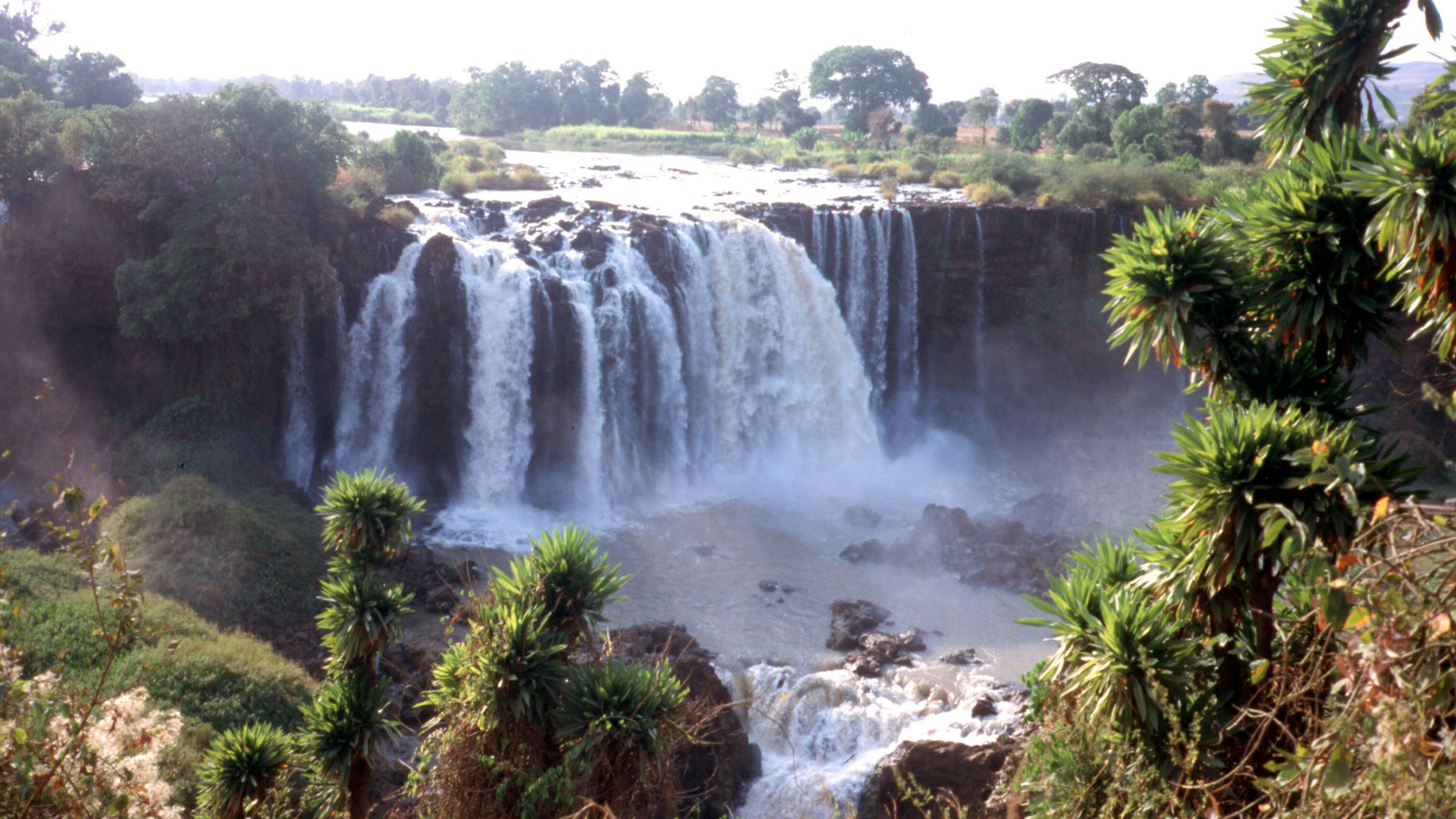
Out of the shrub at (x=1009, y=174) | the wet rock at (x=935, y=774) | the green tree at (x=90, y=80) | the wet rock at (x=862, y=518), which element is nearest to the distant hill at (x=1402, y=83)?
the shrub at (x=1009, y=174)

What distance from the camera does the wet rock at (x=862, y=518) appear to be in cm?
2089

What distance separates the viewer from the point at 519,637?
6.30 m

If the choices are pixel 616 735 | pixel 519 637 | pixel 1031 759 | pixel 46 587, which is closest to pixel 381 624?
pixel 519 637

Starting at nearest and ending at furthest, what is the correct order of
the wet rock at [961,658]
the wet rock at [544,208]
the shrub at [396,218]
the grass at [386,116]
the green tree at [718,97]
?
the wet rock at [961,658] < the shrub at [396,218] < the wet rock at [544,208] < the grass at [386,116] < the green tree at [718,97]

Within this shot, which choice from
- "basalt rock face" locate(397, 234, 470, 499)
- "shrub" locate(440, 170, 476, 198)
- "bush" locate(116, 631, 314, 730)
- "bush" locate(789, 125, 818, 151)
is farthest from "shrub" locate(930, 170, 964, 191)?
"bush" locate(116, 631, 314, 730)

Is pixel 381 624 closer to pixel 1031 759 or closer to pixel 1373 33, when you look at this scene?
pixel 1031 759

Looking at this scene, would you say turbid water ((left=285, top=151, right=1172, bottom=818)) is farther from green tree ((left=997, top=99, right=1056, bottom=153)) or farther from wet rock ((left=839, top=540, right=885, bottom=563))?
green tree ((left=997, top=99, right=1056, bottom=153))

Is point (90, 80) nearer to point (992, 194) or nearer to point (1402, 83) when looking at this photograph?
point (992, 194)

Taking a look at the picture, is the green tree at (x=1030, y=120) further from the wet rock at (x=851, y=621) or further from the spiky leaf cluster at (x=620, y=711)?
the spiky leaf cluster at (x=620, y=711)

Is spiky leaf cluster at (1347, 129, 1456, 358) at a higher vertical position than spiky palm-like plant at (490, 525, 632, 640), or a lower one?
higher

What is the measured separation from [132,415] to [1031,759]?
19469mm

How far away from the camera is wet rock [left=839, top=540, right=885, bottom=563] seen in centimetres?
1886

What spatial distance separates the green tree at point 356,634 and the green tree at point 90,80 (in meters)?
27.1

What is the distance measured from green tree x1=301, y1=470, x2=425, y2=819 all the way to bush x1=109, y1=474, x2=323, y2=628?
8095 millimetres
